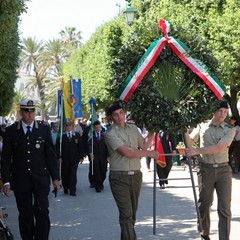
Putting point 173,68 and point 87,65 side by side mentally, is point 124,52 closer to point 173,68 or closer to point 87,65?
point 173,68

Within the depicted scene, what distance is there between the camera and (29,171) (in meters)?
7.41

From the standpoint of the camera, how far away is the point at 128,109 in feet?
25.2

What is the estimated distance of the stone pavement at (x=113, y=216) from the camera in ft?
28.7

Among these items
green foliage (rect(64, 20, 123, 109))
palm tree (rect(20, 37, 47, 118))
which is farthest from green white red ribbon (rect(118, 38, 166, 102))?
palm tree (rect(20, 37, 47, 118))

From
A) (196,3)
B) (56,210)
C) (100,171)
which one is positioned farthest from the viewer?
(196,3)

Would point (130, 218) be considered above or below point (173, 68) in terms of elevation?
below

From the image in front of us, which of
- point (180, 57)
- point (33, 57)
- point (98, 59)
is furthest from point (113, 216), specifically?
point (33, 57)

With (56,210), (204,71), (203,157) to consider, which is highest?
(204,71)

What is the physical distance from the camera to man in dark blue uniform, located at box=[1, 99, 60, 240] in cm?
742

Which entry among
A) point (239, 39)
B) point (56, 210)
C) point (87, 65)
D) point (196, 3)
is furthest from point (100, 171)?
point (87, 65)

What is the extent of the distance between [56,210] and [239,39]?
28.5 feet

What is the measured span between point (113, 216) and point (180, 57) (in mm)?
3915

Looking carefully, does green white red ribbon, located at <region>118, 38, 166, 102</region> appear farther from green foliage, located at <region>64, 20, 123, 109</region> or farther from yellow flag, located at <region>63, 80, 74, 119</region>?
green foliage, located at <region>64, 20, 123, 109</region>

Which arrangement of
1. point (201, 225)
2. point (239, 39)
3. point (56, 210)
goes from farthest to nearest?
1. point (239, 39)
2. point (56, 210)
3. point (201, 225)
